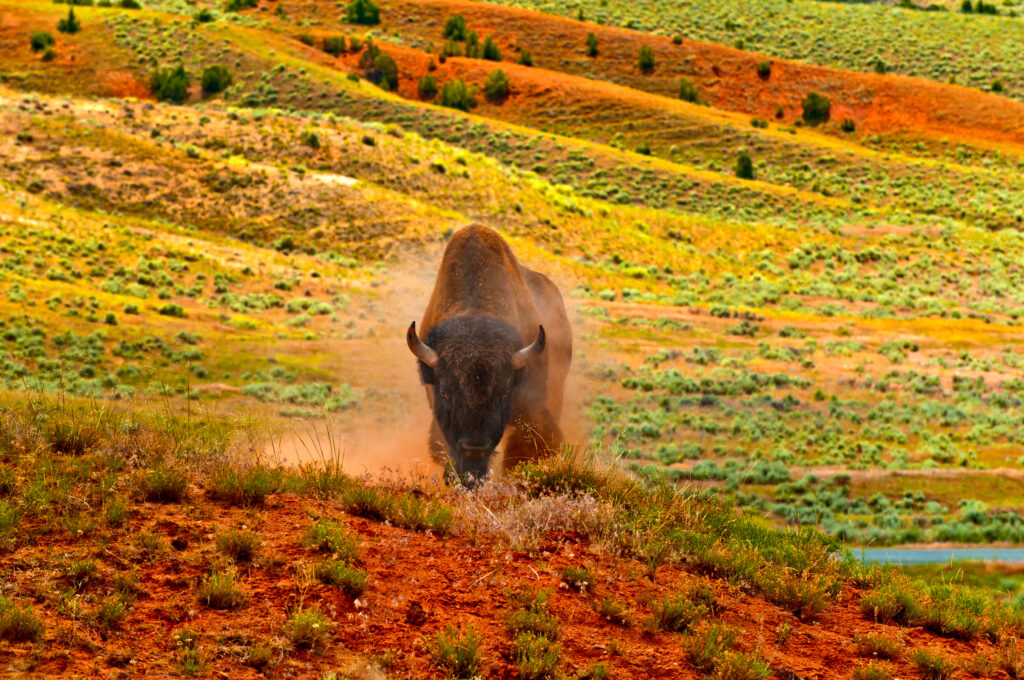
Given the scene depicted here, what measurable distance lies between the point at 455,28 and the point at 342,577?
9660 cm

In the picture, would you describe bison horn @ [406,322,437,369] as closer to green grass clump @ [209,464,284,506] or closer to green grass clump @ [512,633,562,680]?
green grass clump @ [209,464,284,506]

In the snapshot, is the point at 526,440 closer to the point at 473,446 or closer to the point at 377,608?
the point at 473,446

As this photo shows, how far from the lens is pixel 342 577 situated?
6066 millimetres

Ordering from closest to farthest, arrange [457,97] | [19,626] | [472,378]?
1. [19,626]
2. [472,378]
3. [457,97]

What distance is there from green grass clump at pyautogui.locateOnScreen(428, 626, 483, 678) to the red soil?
0.07 meters

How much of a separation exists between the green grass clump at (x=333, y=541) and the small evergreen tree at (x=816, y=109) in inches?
3521

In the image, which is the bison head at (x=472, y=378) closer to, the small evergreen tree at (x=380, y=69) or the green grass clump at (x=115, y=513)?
the green grass clump at (x=115, y=513)

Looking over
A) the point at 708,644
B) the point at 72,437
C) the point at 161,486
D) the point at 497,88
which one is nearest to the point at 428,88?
the point at 497,88

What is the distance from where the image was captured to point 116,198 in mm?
47281

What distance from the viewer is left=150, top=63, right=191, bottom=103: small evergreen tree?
74750 millimetres

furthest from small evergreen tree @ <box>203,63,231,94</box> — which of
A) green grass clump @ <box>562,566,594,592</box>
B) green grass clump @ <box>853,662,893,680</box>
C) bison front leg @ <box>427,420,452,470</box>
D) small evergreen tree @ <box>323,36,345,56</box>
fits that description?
green grass clump @ <box>853,662,893,680</box>

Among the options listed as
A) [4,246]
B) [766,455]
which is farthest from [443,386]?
[4,246]

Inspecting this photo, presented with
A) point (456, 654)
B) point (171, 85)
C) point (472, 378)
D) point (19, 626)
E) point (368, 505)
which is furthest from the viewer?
point (171, 85)

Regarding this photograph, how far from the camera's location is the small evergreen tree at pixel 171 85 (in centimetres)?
7475
